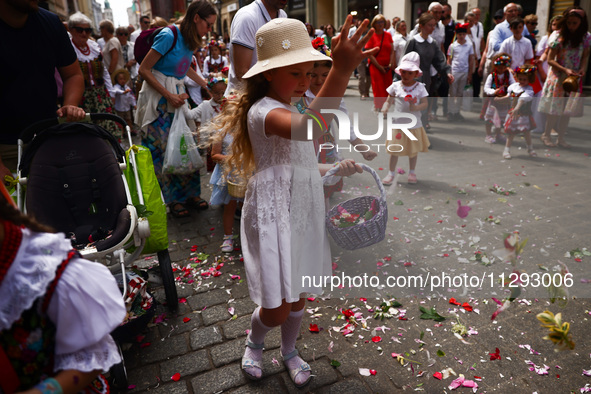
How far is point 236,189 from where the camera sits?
3.98 meters

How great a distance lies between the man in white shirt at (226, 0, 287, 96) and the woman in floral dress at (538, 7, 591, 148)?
576cm

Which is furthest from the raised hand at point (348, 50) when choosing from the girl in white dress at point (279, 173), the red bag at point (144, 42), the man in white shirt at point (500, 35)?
the man in white shirt at point (500, 35)

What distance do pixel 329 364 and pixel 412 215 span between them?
257 centimetres

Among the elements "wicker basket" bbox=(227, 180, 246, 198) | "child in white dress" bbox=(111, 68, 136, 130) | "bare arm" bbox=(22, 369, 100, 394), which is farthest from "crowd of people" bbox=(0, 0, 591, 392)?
"child in white dress" bbox=(111, 68, 136, 130)

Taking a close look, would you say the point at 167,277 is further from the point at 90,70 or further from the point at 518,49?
the point at 518,49

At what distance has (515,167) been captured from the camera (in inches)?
246

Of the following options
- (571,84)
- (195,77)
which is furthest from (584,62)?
(195,77)

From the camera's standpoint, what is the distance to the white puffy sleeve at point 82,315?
1.14m

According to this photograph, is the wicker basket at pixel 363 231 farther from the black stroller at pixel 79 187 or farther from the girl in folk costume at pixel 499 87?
the girl in folk costume at pixel 499 87

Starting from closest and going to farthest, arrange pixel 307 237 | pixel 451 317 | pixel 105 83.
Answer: pixel 307 237
pixel 451 317
pixel 105 83

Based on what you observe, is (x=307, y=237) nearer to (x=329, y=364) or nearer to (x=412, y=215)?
(x=329, y=364)

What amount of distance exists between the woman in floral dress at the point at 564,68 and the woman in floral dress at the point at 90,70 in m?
6.98

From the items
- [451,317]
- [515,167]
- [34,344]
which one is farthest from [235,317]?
[515,167]

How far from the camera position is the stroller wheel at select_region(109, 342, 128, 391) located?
2385mm
